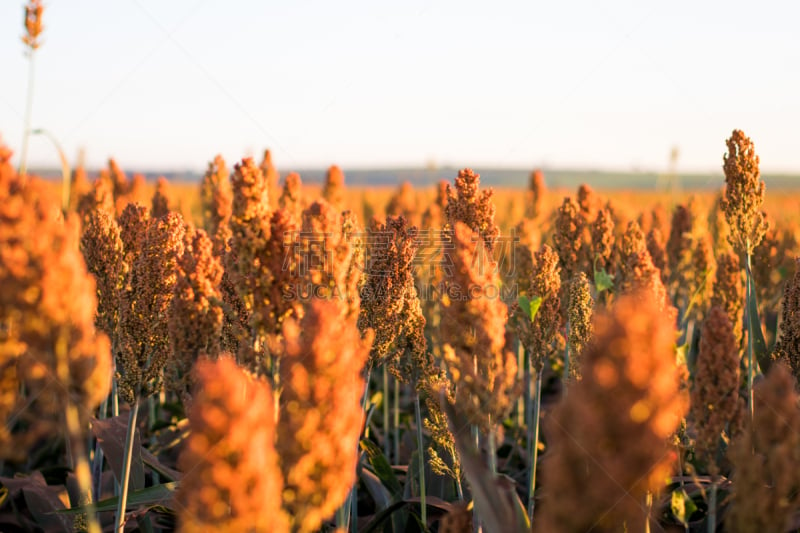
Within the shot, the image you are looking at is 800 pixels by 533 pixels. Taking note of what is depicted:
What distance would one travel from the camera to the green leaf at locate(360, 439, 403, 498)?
13.1 ft

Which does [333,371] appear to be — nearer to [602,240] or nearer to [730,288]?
[602,240]

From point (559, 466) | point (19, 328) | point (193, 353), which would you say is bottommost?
point (193, 353)

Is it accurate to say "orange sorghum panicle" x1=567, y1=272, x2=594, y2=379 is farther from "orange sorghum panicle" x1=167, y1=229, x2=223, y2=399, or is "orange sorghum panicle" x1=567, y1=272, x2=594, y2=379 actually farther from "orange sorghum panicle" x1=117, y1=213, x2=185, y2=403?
"orange sorghum panicle" x1=117, y1=213, x2=185, y2=403

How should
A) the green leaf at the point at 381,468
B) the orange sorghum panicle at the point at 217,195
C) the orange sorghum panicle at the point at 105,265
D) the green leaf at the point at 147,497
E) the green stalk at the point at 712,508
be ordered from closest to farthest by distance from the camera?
the green stalk at the point at 712,508 < the green leaf at the point at 147,497 < the orange sorghum panicle at the point at 105,265 < the green leaf at the point at 381,468 < the orange sorghum panicle at the point at 217,195

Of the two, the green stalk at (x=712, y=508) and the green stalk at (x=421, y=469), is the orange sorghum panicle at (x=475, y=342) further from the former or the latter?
the green stalk at (x=421, y=469)

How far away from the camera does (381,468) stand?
4.00 m

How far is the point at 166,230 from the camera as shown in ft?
8.71

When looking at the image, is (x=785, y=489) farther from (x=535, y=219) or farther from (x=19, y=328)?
(x=535, y=219)

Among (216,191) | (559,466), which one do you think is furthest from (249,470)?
(216,191)

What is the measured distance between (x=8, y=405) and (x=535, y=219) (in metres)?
7.68

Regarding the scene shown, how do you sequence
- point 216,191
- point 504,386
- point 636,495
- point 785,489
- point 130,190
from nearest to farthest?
point 636,495
point 785,489
point 504,386
point 216,191
point 130,190

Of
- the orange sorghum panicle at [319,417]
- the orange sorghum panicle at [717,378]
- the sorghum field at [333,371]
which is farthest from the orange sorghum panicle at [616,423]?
the orange sorghum panicle at [717,378]

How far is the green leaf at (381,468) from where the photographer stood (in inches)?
157

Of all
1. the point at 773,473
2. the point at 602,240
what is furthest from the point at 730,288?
the point at 773,473
